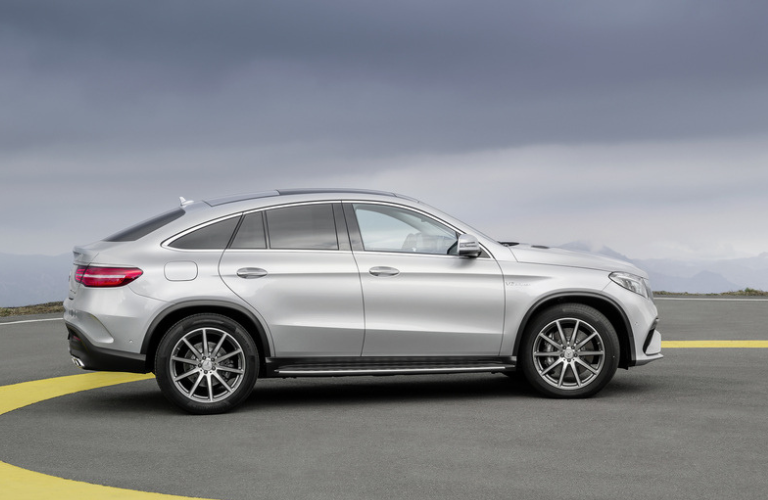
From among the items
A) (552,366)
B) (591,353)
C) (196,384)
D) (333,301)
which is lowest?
(196,384)

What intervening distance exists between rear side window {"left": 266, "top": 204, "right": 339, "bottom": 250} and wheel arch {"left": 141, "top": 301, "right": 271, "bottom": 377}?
64cm

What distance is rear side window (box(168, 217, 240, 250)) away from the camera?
25.1 ft

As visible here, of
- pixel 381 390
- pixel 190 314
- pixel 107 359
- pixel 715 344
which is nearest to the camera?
pixel 107 359

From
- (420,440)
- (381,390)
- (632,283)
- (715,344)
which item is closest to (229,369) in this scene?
(381,390)

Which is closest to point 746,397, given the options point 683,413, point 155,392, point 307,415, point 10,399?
point 683,413

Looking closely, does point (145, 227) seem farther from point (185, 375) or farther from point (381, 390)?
point (381, 390)

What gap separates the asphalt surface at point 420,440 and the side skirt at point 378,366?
1.00 feet

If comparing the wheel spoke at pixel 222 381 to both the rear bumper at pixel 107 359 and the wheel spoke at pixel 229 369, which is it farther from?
the rear bumper at pixel 107 359

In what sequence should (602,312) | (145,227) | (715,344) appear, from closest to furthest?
(145,227), (602,312), (715,344)

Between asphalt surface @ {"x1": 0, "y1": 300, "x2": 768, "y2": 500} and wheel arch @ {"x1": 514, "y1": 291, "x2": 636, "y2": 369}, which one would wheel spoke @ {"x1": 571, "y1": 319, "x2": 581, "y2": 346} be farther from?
asphalt surface @ {"x1": 0, "y1": 300, "x2": 768, "y2": 500}

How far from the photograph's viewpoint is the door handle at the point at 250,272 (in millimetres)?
7547

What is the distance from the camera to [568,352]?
26.3ft

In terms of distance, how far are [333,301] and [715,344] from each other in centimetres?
673

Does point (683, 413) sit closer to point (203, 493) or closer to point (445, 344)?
point (445, 344)
